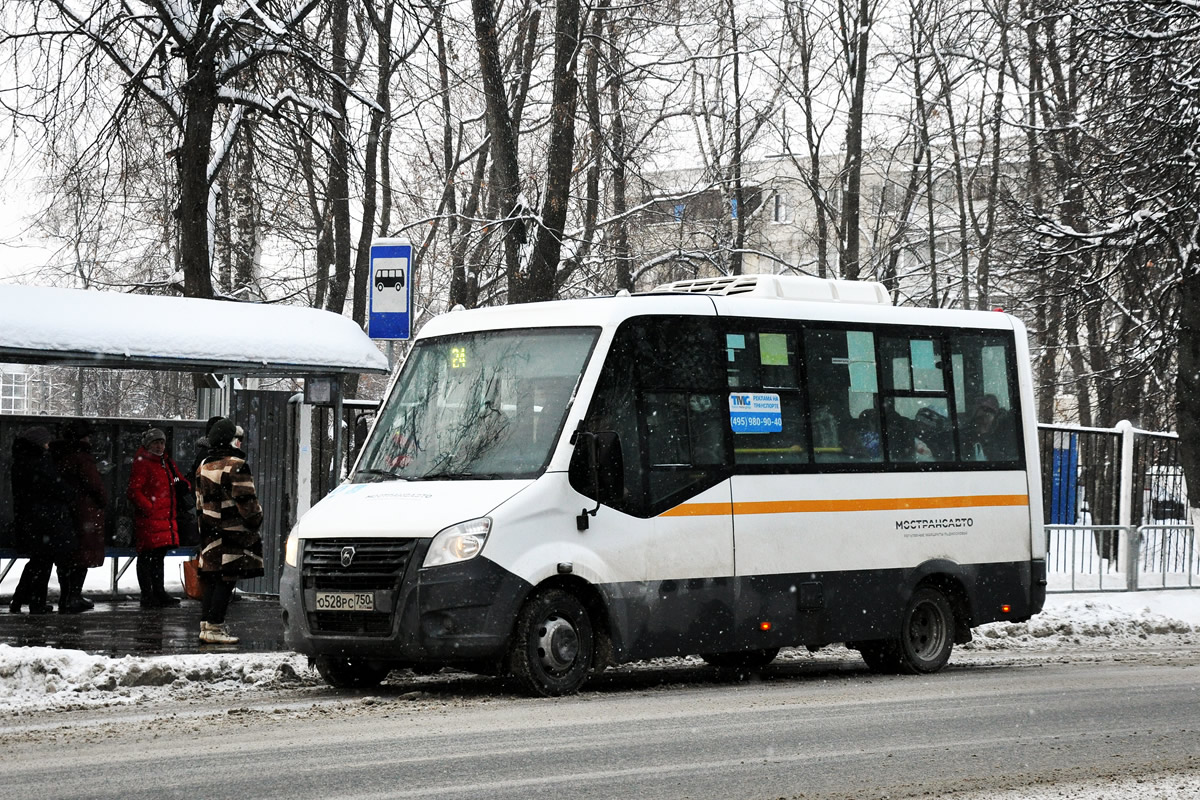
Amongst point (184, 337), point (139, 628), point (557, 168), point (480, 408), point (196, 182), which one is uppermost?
point (557, 168)

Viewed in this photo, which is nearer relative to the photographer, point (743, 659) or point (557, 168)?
point (743, 659)

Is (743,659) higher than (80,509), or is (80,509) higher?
(80,509)

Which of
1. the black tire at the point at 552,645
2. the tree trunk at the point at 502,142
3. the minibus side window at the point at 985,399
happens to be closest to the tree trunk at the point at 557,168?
the tree trunk at the point at 502,142

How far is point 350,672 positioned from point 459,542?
1.64m

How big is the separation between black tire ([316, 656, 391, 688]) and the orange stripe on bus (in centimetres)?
229

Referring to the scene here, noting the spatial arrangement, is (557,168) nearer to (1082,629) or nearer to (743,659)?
(1082,629)

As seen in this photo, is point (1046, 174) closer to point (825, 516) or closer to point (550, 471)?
point (825, 516)

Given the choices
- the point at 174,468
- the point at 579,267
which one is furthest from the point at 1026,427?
the point at 579,267

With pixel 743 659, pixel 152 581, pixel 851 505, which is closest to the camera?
pixel 851 505

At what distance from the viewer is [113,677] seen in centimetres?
1110

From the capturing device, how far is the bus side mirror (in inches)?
439

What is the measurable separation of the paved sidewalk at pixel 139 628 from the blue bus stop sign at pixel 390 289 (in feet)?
8.91

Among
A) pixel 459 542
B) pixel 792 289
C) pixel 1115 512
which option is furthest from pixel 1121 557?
pixel 459 542

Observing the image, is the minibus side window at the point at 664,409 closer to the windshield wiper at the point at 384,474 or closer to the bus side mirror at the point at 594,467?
the bus side mirror at the point at 594,467
